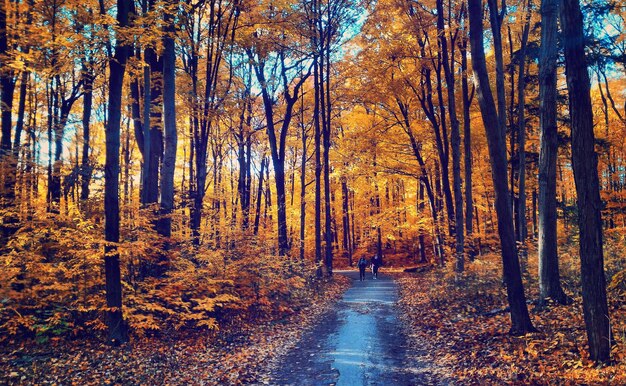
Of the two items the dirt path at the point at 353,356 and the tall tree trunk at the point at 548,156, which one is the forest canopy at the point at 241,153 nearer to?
the tall tree trunk at the point at 548,156

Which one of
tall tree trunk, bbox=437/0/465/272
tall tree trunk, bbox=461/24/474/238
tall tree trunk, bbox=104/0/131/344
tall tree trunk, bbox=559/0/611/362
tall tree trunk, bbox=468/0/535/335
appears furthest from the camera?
tall tree trunk, bbox=461/24/474/238

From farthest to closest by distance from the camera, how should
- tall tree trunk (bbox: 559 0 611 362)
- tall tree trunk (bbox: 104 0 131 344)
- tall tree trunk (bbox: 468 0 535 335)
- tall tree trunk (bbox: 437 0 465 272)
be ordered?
tall tree trunk (bbox: 437 0 465 272) < tall tree trunk (bbox: 104 0 131 344) < tall tree trunk (bbox: 468 0 535 335) < tall tree trunk (bbox: 559 0 611 362)

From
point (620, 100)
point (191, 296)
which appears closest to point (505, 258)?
point (191, 296)

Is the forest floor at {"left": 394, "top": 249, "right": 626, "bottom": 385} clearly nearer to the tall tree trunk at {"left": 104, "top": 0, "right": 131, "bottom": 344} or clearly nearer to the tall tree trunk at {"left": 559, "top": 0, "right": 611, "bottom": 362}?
the tall tree trunk at {"left": 559, "top": 0, "right": 611, "bottom": 362}

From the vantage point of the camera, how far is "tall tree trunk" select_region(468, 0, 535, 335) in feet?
25.8

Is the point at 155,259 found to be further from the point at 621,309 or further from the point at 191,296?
the point at 621,309

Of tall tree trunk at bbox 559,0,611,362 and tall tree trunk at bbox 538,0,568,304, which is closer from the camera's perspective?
tall tree trunk at bbox 559,0,611,362

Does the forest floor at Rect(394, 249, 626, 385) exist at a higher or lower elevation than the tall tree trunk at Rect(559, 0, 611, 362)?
lower

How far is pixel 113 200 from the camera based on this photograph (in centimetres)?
870

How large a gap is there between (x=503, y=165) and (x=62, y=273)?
9.69 meters

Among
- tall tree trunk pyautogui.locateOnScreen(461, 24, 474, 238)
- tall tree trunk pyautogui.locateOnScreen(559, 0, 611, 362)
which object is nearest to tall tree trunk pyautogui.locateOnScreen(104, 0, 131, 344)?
tall tree trunk pyautogui.locateOnScreen(559, 0, 611, 362)

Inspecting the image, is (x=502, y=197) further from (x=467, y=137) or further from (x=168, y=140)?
(x=168, y=140)

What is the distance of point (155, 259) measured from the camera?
35.5 ft

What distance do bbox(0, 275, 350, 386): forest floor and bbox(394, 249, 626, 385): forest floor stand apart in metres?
3.45
